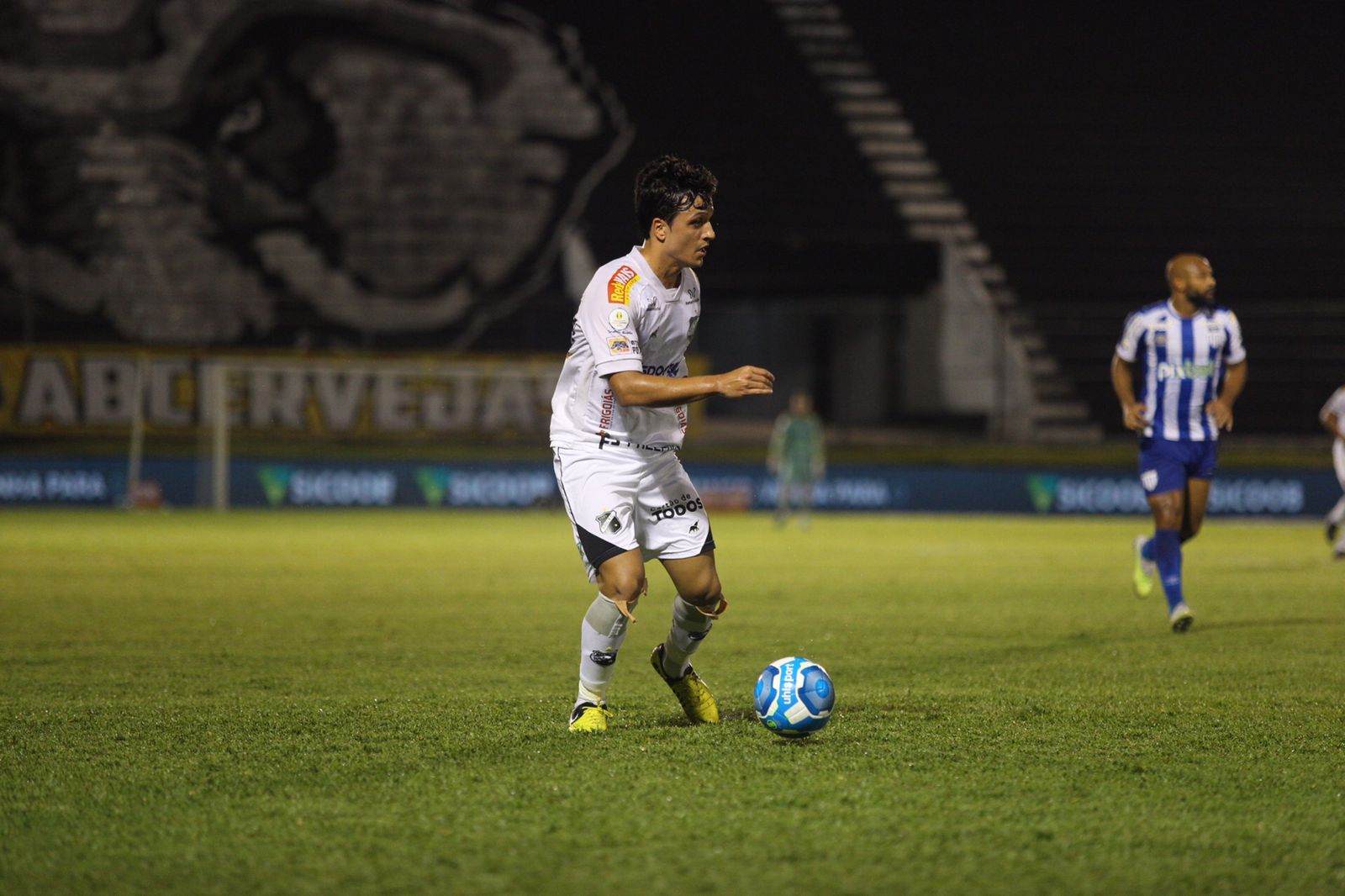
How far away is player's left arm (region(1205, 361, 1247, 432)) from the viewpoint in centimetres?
908

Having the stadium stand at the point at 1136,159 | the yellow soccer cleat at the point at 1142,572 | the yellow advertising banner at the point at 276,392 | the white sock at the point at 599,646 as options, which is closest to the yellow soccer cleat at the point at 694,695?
the white sock at the point at 599,646

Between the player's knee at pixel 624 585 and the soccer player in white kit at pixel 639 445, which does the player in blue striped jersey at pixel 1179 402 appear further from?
the player's knee at pixel 624 585

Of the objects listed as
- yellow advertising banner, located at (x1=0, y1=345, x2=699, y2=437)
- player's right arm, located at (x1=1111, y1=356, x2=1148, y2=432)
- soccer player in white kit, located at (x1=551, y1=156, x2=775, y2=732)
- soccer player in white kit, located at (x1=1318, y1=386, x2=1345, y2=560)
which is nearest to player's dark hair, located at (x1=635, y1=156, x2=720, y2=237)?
soccer player in white kit, located at (x1=551, y1=156, x2=775, y2=732)

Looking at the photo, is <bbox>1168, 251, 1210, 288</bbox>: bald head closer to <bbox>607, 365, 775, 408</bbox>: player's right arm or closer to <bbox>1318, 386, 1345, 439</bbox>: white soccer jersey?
<bbox>607, 365, 775, 408</bbox>: player's right arm

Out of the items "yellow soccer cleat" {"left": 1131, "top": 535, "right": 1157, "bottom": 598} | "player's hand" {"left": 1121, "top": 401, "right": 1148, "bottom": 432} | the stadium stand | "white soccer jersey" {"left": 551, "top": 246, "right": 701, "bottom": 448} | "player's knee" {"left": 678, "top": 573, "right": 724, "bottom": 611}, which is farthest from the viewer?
the stadium stand

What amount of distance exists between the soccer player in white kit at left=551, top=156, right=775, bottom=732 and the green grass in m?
0.36

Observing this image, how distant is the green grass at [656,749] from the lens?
146 inches

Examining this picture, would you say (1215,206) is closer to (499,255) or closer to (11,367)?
(499,255)

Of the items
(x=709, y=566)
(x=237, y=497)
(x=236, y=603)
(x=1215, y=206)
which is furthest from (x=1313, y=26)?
(x=709, y=566)

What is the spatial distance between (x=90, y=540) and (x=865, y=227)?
15.2m

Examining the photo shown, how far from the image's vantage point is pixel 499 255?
26828mm

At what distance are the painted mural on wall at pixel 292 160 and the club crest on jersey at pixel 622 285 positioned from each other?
20.4 metres

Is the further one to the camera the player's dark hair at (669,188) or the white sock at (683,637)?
the white sock at (683,637)

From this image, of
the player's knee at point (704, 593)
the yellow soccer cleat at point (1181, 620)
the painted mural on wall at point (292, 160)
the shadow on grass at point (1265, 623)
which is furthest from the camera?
the painted mural on wall at point (292, 160)
